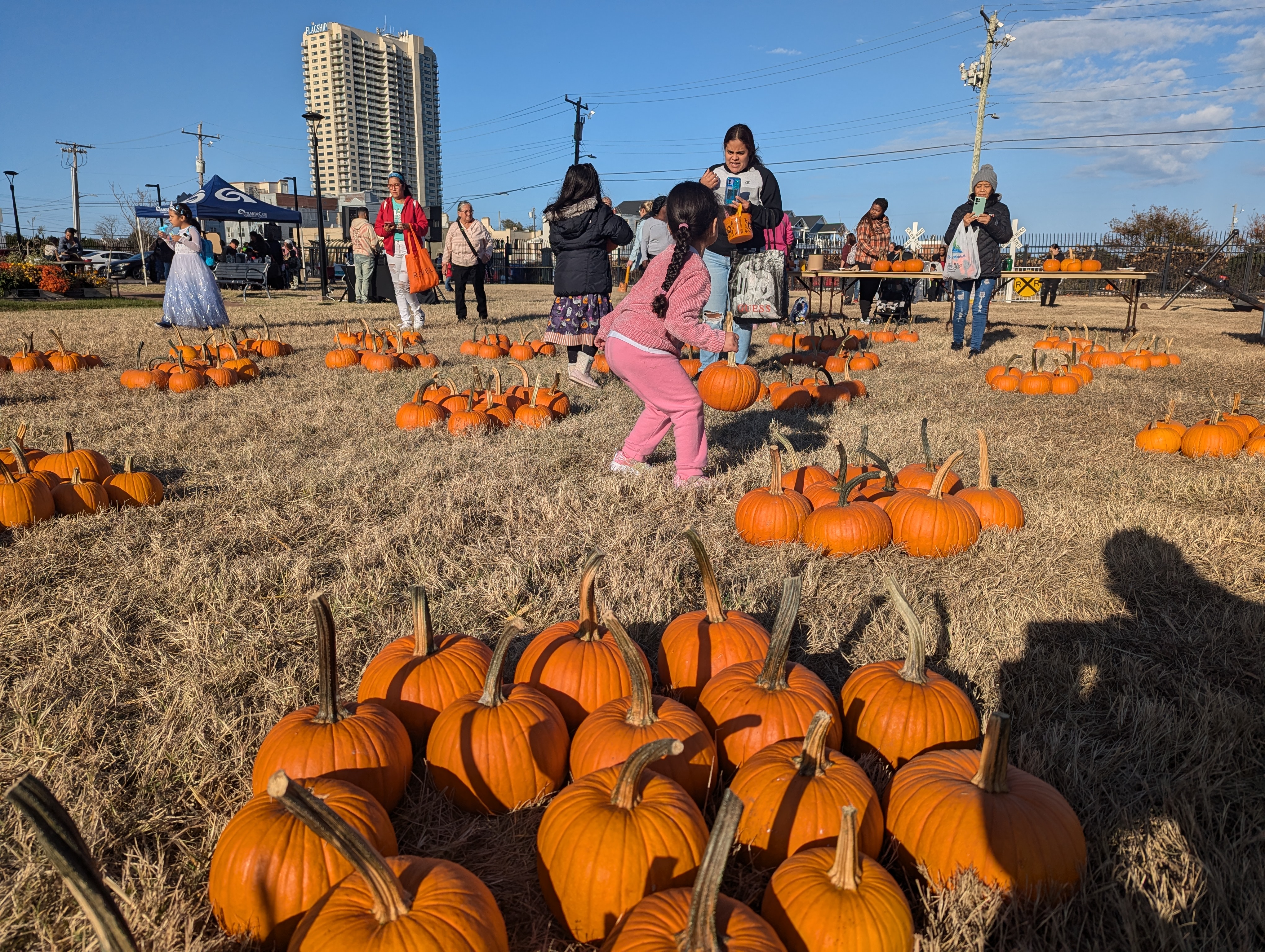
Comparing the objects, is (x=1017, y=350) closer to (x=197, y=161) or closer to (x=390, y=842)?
(x=390, y=842)

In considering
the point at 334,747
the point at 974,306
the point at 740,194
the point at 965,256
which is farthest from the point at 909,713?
the point at 974,306

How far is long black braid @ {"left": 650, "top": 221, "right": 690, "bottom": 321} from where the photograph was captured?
4.28 m

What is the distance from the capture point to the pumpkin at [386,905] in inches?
48.2

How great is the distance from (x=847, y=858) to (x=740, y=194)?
6.62m

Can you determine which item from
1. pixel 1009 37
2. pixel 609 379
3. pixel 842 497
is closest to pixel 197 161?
pixel 1009 37

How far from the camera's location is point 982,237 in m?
10.2

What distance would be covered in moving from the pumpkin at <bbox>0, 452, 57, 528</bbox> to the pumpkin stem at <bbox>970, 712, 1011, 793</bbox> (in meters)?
4.39

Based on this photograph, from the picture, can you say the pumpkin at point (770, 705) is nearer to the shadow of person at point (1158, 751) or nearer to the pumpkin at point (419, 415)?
the shadow of person at point (1158, 751)

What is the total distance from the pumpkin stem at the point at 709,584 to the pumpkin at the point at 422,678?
0.67 metres

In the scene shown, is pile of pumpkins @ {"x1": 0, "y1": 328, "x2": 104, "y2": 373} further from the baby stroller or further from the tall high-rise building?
the tall high-rise building

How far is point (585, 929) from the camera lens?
1.52m

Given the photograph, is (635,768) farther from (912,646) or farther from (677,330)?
(677,330)

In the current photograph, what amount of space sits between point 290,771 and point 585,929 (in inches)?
31.5

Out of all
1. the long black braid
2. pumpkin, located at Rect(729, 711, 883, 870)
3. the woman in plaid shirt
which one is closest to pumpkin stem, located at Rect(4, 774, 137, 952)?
pumpkin, located at Rect(729, 711, 883, 870)
